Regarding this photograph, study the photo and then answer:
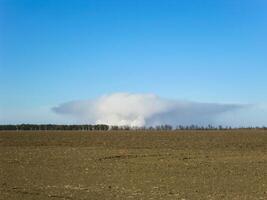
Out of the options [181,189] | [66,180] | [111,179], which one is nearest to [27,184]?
[66,180]

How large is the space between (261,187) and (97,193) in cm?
638

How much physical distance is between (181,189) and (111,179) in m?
4.64

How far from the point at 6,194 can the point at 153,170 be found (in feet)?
39.0

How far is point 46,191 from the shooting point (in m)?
18.9

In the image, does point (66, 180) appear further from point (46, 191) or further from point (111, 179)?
point (46, 191)

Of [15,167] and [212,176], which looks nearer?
[212,176]

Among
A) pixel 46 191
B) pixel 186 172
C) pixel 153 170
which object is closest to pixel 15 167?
pixel 153 170

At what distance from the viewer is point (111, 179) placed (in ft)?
77.5

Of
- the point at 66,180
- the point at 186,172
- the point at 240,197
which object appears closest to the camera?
the point at 240,197

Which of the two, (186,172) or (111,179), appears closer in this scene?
(111,179)

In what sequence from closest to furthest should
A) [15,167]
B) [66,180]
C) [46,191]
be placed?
[46,191] < [66,180] < [15,167]

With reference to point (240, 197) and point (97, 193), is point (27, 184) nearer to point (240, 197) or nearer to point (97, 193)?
point (97, 193)

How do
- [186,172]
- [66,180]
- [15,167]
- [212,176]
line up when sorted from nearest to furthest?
[66,180] → [212,176] → [186,172] → [15,167]

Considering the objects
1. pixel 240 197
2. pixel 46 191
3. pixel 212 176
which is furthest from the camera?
pixel 212 176
